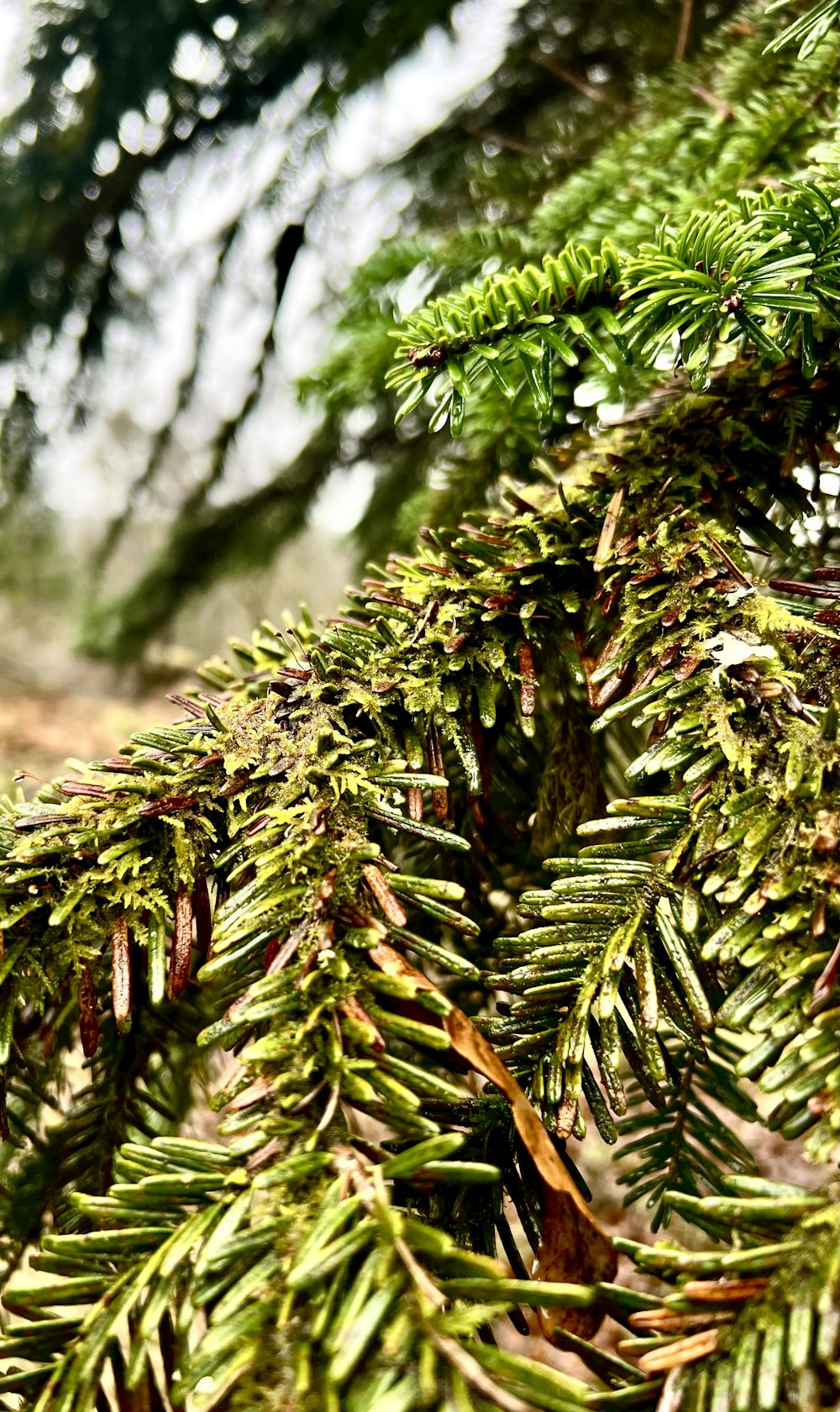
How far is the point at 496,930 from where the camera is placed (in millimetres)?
682

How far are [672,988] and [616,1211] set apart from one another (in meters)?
2.31

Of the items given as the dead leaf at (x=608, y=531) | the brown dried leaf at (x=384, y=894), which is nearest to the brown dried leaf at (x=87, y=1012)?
the brown dried leaf at (x=384, y=894)

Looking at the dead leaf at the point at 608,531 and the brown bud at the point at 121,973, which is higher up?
A: the dead leaf at the point at 608,531

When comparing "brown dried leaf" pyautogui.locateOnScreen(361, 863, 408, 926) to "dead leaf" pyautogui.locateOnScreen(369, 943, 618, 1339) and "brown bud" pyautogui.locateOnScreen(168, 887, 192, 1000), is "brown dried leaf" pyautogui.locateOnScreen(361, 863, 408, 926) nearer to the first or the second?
"dead leaf" pyautogui.locateOnScreen(369, 943, 618, 1339)

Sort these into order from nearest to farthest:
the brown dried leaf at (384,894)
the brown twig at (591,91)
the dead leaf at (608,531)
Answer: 1. the brown dried leaf at (384,894)
2. the dead leaf at (608,531)
3. the brown twig at (591,91)

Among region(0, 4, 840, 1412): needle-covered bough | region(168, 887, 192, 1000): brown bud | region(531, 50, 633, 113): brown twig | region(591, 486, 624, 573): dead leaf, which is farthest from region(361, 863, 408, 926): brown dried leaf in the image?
region(531, 50, 633, 113): brown twig

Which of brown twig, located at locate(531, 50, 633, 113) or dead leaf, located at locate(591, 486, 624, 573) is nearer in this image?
dead leaf, located at locate(591, 486, 624, 573)

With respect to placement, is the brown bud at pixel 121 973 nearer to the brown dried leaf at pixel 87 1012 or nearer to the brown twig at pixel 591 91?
the brown dried leaf at pixel 87 1012

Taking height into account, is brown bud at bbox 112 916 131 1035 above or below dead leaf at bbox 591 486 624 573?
below

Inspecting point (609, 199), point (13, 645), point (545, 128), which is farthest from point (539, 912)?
point (13, 645)

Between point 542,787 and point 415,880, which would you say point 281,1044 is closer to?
point 415,880

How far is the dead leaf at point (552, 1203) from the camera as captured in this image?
16.2 inches

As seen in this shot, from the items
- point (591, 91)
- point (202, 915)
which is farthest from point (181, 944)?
point (591, 91)

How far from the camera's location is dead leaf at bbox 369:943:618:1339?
412 millimetres
